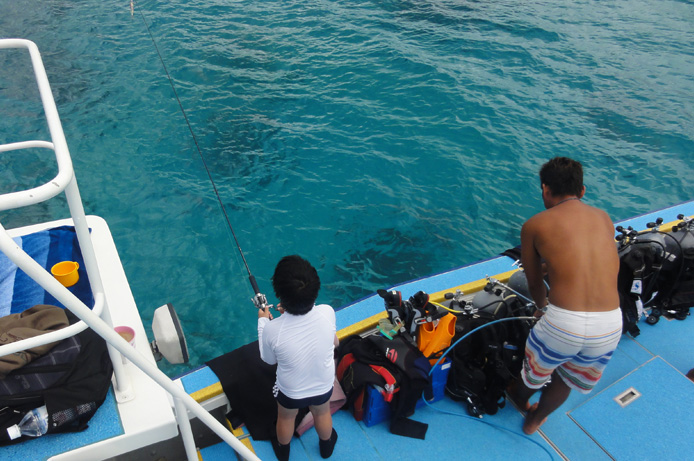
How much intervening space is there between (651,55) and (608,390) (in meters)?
11.1

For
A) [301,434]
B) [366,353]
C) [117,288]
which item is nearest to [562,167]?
[366,353]

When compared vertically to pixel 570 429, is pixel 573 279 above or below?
above

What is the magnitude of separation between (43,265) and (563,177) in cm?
331

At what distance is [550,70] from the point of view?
10297 mm

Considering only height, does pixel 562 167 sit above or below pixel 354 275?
above

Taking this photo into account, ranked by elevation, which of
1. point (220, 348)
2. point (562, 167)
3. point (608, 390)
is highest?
point (562, 167)

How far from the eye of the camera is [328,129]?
8375mm

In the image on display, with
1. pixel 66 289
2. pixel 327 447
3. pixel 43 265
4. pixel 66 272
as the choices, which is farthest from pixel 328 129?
Result: pixel 66 289

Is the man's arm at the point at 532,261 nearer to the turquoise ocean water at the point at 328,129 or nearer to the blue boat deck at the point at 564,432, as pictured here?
the blue boat deck at the point at 564,432

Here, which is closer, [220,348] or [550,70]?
[220,348]

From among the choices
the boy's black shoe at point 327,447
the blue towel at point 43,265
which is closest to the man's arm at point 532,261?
the boy's black shoe at point 327,447

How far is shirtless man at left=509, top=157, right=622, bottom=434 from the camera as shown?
2.51 m

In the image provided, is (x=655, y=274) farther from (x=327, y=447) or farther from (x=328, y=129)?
(x=328, y=129)

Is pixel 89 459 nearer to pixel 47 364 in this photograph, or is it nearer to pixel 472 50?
pixel 47 364
